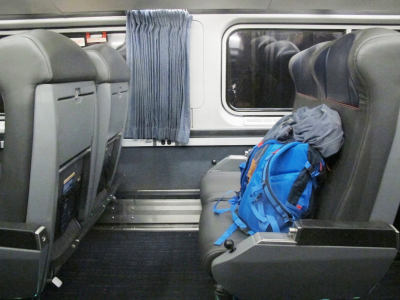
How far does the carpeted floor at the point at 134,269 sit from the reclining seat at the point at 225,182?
1.54ft

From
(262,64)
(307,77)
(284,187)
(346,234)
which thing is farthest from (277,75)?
(346,234)

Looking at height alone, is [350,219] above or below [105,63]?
below

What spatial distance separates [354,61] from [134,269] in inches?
72.0

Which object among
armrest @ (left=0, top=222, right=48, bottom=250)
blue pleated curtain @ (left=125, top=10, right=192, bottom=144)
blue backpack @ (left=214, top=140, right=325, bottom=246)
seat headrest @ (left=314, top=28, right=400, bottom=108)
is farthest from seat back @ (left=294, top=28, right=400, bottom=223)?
blue pleated curtain @ (left=125, top=10, right=192, bottom=144)

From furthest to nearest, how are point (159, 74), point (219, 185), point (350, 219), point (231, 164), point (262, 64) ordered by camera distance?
point (262, 64), point (159, 74), point (231, 164), point (219, 185), point (350, 219)

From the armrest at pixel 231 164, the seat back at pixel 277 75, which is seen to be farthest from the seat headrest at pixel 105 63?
the seat back at pixel 277 75

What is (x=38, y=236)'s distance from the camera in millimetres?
1182

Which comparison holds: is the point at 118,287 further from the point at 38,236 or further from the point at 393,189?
the point at 393,189

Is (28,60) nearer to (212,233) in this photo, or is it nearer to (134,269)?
(212,233)

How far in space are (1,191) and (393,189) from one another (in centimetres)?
160

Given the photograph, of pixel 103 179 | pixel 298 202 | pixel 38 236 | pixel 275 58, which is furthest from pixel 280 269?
pixel 275 58

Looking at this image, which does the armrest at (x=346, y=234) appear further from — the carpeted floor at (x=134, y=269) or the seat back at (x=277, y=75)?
the seat back at (x=277, y=75)

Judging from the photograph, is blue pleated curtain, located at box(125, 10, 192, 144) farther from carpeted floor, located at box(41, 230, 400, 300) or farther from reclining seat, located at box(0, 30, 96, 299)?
reclining seat, located at box(0, 30, 96, 299)

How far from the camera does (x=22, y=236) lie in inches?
46.9
